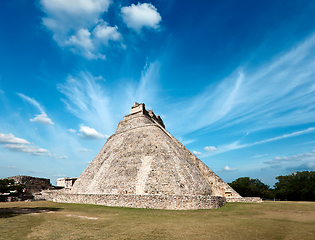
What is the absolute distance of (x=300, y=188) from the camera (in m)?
36.9

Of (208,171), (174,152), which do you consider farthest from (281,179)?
(174,152)

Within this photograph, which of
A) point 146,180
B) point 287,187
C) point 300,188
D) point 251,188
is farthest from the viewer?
point 251,188

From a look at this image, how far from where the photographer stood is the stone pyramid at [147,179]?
17.0 m

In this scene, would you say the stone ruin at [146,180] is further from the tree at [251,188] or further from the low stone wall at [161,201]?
the tree at [251,188]

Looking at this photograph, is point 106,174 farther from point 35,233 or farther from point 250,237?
point 250,237

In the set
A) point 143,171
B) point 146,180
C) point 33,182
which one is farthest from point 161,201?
point 33,182

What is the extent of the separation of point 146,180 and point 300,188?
36463 millimetres

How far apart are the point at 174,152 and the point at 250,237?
51.1 ft

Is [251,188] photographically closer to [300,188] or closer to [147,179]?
[300,188]

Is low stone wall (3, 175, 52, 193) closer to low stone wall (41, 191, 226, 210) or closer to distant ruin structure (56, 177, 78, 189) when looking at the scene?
distant ruin structure (56, 177, 78, 189)

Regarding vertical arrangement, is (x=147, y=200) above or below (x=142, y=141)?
below

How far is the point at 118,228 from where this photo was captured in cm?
907

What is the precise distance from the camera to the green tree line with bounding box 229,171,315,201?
35516mm

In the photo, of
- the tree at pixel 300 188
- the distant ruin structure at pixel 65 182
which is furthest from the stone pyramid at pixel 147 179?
the tree at pixel 300 188
